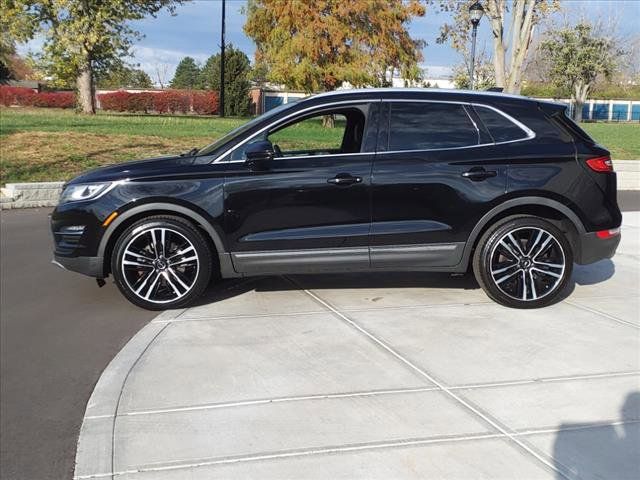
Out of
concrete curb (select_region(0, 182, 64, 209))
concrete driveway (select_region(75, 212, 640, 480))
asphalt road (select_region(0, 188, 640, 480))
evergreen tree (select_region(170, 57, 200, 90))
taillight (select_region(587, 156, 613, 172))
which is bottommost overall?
asphalt road (select_region(0, 188, 640, 480))

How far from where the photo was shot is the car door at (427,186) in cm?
516

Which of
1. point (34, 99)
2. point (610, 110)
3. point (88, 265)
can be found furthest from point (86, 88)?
point (610, 110)

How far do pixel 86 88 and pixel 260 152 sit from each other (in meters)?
29.8

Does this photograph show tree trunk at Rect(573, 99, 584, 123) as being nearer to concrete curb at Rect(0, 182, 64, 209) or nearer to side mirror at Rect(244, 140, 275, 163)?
concrete curb at Rect(0, 182, 64, 209)

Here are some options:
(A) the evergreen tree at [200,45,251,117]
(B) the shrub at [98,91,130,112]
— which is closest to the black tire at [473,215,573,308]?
(A) the evergreen tree at [200,45,251,117]

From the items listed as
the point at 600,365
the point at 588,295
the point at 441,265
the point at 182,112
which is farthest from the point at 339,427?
the point at 182,112

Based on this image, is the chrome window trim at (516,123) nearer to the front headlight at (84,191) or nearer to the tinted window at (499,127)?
the tinted window at (499,127)

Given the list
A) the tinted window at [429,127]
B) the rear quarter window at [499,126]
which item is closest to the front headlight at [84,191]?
the tinted window at [429,127]

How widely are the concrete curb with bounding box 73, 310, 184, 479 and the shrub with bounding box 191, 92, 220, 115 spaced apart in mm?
50933

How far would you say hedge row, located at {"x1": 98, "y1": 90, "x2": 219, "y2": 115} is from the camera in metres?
54.0

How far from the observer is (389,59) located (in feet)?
119

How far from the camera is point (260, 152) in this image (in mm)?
5035

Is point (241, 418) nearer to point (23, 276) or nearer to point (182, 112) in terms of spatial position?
point (23, 276)

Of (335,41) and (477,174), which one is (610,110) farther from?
(477,174)
